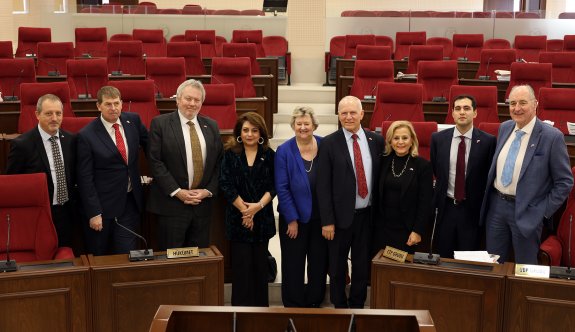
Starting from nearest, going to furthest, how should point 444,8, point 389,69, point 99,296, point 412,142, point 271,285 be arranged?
point 99,296 < point 412,142 < point 271,285 < point 389,69 < point 444,8

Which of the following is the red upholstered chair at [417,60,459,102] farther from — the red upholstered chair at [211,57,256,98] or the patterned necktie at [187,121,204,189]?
the patterned necktie at [187,121,204,189]

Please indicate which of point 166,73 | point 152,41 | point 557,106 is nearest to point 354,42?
point 152,41

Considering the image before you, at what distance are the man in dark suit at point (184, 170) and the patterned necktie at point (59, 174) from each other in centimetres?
50

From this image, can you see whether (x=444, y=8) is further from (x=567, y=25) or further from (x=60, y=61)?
(x=60, y=61)

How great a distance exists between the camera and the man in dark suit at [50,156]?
14.1 feet

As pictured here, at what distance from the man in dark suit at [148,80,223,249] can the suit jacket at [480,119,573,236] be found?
177 cm

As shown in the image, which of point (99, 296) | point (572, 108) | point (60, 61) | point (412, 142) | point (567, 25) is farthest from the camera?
point (567, 25)

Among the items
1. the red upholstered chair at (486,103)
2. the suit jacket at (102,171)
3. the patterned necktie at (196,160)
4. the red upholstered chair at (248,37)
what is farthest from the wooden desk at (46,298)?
the red upholstered chair at (248,37)

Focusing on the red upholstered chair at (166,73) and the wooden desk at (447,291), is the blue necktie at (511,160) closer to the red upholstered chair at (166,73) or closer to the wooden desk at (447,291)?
the wooden desk at (447,291)

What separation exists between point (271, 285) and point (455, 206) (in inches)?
52.6

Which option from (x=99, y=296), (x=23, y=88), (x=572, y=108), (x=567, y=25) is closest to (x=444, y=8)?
(x=567, y=25)

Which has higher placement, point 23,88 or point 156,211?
point 23,88

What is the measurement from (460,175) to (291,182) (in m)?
1.02

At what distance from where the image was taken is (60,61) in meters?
10.4
